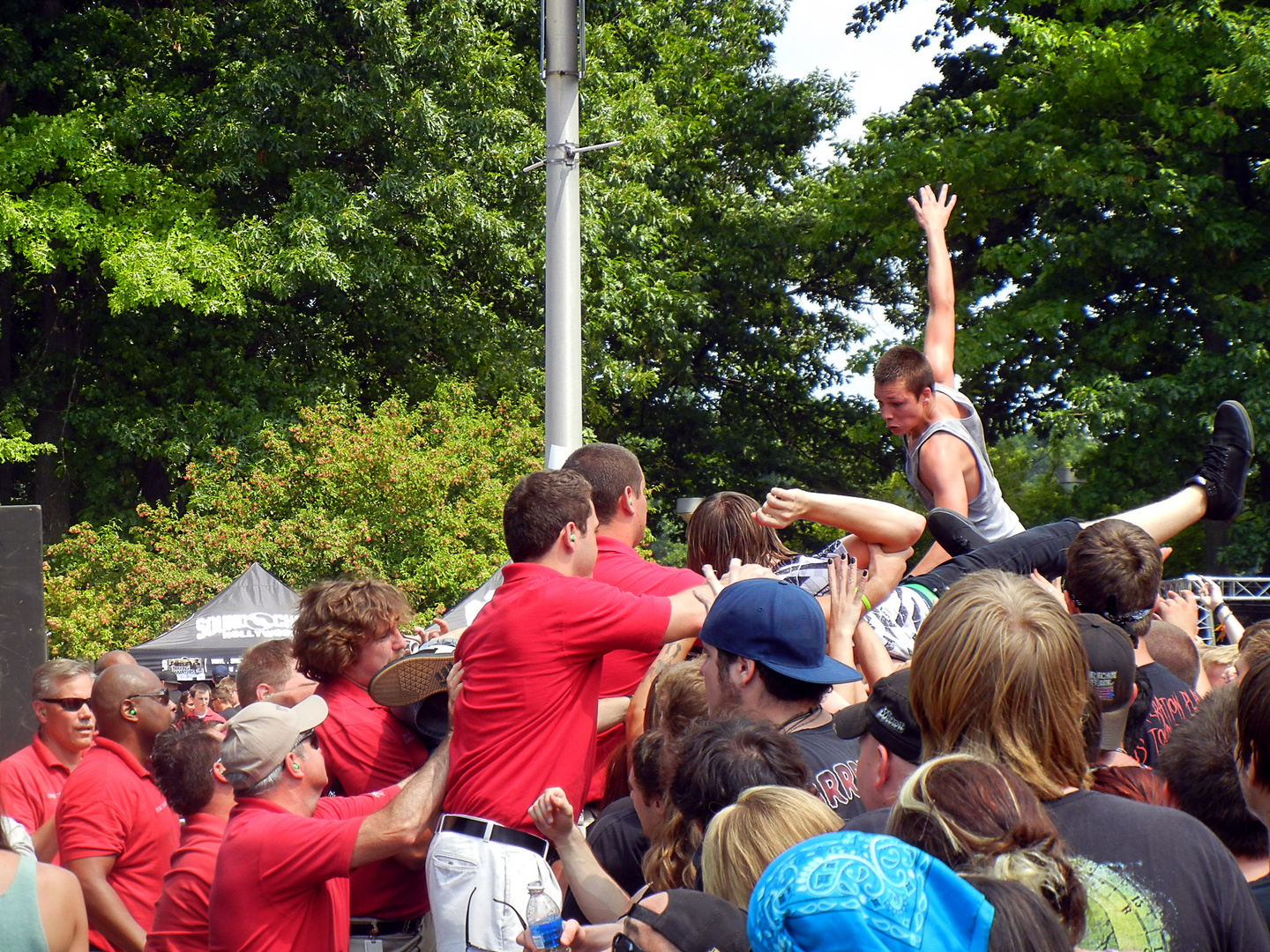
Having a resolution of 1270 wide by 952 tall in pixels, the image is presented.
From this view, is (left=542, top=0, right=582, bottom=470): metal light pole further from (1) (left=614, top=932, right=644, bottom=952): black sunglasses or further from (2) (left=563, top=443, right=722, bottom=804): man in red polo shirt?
(1) (left=614, top=932, right=644, bottom=952): black sunglasses

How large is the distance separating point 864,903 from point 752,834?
3.30 feet

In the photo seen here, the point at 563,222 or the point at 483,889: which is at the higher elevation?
the point at 563,222

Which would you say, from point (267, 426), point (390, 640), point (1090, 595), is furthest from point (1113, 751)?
point (267, 426)

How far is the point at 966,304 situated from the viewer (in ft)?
62.3

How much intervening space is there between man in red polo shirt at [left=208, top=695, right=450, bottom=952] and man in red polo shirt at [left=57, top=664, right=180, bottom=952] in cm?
131

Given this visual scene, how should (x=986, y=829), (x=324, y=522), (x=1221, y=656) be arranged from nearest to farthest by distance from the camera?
(x=986, y=829)
(x=1221, y=656)
(x=324, y=522)

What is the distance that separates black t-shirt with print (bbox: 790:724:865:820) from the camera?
9.04 ft

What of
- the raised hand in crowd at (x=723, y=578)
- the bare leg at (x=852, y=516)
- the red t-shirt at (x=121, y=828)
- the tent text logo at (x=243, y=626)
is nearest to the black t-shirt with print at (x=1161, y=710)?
the bare leg at (x=852, y=516)

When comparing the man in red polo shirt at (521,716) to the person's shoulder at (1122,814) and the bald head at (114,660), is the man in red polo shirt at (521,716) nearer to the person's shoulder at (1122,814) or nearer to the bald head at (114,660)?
the person's shoulder at (1122,814)

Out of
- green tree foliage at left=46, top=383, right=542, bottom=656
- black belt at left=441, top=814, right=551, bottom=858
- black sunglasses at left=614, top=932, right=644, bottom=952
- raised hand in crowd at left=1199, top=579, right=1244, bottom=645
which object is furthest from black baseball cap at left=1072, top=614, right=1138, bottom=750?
green tree foliage at left=46, top=383, right=542, bottom=656

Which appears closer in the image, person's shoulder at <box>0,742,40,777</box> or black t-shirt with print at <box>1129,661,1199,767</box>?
black t-shirt with print at <box>1129,661,1199,767</box>

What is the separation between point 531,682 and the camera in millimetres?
3314

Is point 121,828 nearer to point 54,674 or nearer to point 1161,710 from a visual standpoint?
point 54,674

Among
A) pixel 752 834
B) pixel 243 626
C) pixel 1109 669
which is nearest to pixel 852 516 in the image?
pixel 1109 669
